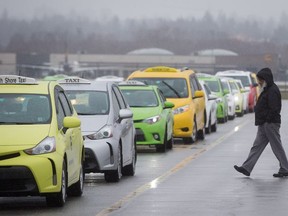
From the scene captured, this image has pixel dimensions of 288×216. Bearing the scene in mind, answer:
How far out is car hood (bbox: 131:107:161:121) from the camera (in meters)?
27.8

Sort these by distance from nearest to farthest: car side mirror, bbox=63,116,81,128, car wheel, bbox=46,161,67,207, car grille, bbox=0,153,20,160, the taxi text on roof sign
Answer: car grille, bbox=0,153,20,160
car wheel, bbox=46,161,67,207
car side mirror, bbox=63,116,81,128
the taxi text on roof sign

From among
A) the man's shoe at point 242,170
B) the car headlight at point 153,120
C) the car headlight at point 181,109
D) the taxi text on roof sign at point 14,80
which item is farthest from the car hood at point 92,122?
the car headlight at point 181,109

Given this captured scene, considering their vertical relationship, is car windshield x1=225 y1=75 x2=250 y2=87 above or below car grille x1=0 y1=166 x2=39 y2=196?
below

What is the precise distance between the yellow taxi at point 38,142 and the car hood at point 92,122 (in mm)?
2677

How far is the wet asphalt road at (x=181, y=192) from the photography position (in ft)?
50.8

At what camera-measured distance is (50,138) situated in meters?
15.7

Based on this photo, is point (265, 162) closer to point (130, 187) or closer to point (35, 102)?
point (130, 187)

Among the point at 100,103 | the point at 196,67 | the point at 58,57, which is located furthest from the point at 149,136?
the point at 58,57

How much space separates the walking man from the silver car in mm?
1824

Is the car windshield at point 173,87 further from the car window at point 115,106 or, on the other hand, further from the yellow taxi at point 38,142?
the yellow taxi at point 38,142

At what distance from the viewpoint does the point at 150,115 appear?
27.9 m

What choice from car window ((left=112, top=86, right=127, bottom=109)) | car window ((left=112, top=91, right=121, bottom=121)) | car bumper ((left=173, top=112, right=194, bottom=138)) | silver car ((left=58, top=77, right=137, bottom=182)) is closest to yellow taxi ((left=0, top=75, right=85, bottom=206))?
silver car ((left=58, top=77, right=137, bottom=182))

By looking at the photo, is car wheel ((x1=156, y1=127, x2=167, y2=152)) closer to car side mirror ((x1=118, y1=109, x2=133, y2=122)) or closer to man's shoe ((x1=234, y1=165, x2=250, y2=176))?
man's shoe ((x1=234, y1=165, x2=250, y2=176))

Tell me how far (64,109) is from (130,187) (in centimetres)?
232
